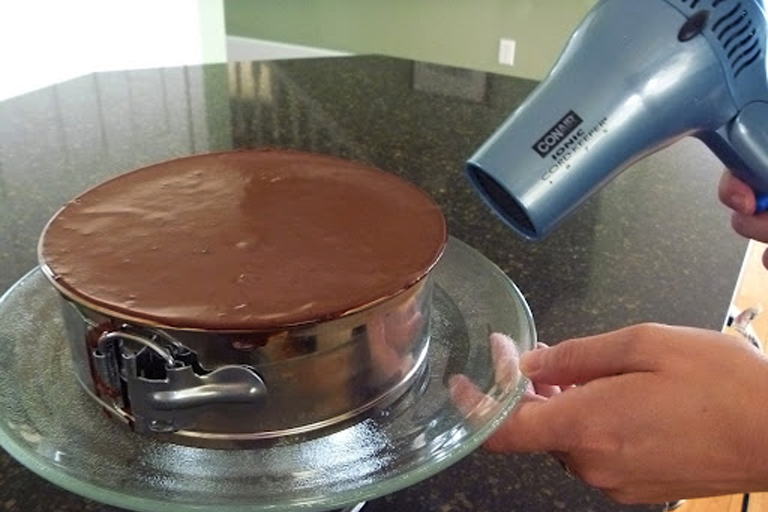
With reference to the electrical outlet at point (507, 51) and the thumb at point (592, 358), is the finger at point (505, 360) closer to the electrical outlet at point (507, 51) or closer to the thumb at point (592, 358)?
the thumb at point (592, 358)

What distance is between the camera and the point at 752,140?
718 millimetres

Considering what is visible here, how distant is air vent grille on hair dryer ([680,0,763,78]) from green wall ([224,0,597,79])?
2477mm

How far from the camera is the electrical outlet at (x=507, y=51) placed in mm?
3284

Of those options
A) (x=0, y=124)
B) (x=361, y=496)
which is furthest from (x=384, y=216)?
(x=0, y=124)

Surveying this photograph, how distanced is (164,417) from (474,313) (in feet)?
0.91

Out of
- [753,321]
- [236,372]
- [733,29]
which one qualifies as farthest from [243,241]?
[753,321]

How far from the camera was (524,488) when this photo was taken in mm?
626

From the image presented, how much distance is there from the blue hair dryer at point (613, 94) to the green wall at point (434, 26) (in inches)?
98.0

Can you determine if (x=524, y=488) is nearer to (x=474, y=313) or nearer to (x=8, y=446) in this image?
(x=474, y=313)

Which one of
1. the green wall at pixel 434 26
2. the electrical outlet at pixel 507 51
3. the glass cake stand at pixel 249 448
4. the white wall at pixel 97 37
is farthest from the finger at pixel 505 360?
the electrical outlet at pixel 507 51

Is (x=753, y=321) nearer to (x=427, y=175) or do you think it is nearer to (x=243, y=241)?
(x=427, y=175)

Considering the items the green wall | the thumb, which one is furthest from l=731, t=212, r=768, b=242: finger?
the green wall

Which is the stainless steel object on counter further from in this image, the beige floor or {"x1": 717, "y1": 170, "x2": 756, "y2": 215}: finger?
the beige floor

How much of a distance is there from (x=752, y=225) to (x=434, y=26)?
2727 mm
